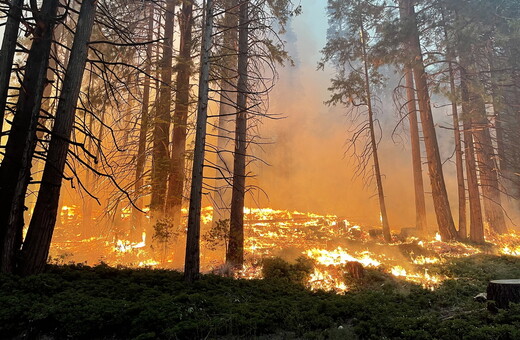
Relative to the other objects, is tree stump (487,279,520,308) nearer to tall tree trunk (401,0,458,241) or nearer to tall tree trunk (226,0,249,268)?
tall tree trunk (226,0,249,268)

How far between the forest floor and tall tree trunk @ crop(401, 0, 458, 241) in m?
8.27

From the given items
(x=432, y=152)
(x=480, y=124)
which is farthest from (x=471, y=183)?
(x=480, y=124)

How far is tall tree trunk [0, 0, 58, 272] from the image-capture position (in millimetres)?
5289

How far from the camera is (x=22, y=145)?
5594mm

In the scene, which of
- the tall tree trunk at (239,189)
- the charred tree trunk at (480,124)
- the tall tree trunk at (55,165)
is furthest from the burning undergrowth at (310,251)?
the tall tree trunk at (55,165)

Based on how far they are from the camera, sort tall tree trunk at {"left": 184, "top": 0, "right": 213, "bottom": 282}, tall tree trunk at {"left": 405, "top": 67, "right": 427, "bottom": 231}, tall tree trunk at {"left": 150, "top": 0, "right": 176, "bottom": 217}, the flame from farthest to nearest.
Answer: tall tree trunk at {"left": 405, "top": 67, "right": 427, "bottom": 231} → the flame → tall tree trunk at {"left": 150, "top": 0, "right": 176, "bottom": 217} → tall tree trunk at {"left": 184, "top": 0, "right": 213, "bottom": 282}

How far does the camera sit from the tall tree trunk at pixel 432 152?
13.7 m

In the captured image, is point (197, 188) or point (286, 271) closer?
point (197, 188)

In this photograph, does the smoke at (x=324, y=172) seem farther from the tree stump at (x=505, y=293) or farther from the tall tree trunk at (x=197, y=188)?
the tree stump at (x=505, y=293)

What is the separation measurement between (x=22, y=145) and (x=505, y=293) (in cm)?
871

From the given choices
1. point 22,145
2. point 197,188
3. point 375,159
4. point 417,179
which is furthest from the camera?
point 417,179

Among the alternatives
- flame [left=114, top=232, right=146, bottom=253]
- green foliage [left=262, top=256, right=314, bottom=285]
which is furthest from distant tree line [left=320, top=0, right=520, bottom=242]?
flame [left=114, top=232, right=146, bottom=253]

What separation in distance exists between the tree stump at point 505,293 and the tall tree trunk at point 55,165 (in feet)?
25.5

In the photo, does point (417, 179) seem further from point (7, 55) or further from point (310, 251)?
point (7, 55)
